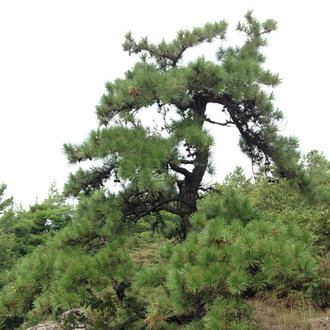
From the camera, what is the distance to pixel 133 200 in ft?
12.2

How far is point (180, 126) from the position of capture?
11.3 feet

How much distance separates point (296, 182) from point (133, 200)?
194 centimetres

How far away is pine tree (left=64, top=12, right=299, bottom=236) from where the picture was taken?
9.91 feet

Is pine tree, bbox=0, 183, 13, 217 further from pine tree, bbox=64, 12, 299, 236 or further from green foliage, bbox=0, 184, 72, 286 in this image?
pine tree, bbox=64, 12, 299, 236

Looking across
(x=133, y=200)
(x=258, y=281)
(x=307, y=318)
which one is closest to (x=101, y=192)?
(x=133, y=200)

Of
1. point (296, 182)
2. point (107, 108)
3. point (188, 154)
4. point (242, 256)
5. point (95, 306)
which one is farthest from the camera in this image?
point (296, 182)

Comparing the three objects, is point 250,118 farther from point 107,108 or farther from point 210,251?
point 210,251

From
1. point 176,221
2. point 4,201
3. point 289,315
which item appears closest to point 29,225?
point 4,201

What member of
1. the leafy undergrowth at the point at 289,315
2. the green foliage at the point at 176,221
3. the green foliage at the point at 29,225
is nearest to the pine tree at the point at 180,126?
the green foliage at the point at 176,221

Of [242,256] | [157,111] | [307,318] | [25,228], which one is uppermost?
[25,228]

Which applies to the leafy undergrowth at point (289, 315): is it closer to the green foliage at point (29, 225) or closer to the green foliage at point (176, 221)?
the green foliage at point (176, 221)

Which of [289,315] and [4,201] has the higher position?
[4,201]

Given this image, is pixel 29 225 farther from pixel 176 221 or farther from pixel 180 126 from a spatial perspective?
pixel 180 126

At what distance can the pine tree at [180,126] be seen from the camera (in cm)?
302
